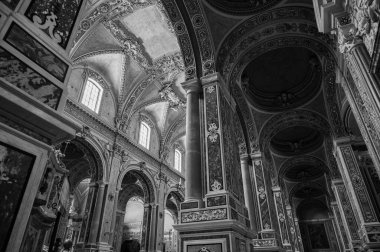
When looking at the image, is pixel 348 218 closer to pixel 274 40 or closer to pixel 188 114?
pixel 274 40

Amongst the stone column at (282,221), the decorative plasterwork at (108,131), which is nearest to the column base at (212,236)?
the stone column at (282,221)

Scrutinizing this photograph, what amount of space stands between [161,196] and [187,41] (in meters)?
10.9

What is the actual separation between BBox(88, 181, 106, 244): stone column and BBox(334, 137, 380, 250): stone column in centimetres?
985

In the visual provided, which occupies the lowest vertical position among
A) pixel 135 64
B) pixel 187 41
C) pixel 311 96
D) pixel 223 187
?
pixel 223 187

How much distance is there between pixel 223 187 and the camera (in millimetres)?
5418

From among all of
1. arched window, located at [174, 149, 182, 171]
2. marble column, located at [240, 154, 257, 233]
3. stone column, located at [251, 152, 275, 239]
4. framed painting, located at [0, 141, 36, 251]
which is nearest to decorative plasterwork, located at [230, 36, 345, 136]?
stone column, located at [251, 152, 275, 239]

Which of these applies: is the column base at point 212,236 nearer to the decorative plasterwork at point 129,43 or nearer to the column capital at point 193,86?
the column capital at point 193,86

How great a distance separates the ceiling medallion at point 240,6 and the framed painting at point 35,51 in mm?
5878

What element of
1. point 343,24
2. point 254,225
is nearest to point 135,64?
point 254,225

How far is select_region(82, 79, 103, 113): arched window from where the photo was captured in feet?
39.8

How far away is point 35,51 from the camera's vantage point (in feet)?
8.34

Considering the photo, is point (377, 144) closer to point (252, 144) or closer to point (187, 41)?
point (187, 41)

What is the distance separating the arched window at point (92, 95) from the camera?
477 inches

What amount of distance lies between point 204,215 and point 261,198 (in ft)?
19.1
